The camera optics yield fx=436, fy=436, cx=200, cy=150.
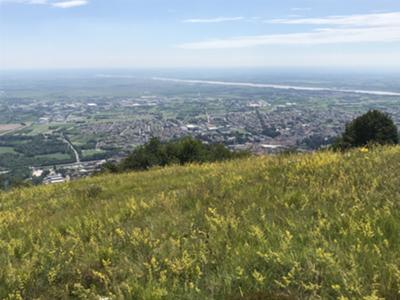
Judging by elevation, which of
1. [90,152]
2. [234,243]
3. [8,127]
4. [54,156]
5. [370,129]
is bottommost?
[8,127]

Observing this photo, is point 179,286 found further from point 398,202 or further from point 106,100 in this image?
point 106,100

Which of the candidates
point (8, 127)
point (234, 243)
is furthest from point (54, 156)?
point (234, 243)

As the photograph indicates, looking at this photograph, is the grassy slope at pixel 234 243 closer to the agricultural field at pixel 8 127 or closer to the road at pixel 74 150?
the road at pixel 74 150

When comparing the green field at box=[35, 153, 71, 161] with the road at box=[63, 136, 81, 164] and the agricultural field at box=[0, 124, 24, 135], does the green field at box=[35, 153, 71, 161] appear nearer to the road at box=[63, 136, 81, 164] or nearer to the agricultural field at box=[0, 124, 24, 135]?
the road at box=[63, 136, 81, 164]

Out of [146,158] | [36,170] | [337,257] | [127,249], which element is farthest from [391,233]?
[36,170]

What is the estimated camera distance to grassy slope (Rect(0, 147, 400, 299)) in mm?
4094

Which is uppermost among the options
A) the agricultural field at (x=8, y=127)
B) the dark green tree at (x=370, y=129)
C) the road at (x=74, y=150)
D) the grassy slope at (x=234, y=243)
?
the grassy slope at (x=234, y=243)

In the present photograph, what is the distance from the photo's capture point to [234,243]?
5184mm

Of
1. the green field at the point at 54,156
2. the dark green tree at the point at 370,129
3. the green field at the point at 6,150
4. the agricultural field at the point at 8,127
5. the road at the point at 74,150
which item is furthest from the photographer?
the agricultural field at the point at 8,127

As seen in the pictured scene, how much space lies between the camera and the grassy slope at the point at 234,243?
409 cm

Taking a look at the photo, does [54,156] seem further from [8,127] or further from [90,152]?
[8,127]

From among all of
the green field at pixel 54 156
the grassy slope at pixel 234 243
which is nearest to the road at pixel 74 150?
the green field at pixel 54 156

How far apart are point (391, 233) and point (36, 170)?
231ft

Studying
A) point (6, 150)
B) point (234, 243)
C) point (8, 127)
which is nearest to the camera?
point (234, 243)
